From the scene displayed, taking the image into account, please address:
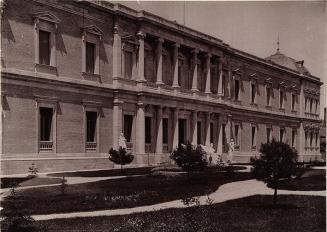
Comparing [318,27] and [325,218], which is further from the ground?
[318,27]

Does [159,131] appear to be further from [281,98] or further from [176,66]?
[281,98]

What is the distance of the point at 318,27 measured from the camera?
1263 centimetres

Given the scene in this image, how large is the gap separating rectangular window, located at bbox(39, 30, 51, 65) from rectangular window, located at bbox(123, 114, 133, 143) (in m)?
7.14

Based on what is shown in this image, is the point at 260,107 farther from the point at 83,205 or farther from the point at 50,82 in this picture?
the point at 83,205

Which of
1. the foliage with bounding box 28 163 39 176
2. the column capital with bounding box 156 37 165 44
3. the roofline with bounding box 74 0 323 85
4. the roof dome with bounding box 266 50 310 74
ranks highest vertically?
the roof dome with bounding box 266 50 310 74

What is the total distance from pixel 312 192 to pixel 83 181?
929 centimetres

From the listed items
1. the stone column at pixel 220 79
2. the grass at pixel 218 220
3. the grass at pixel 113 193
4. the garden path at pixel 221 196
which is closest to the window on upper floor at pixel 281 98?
the stone column at pixel 220 79

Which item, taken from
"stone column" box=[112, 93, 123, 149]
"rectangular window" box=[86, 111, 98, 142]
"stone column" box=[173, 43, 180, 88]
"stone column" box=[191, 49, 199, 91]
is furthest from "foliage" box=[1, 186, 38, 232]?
"stone column" box=[191, 49, 199, 91]

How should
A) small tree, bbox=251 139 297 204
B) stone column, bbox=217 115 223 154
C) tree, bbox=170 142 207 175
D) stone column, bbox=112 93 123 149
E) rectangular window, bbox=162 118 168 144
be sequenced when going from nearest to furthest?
small tree, bbox=251 139 297 204
tree, bbox=170 142 207 175
stone column, bbox=112 93 123 149
rectangular window, bbox=162 118 168 144
stone column, bbox=217 115 223 154

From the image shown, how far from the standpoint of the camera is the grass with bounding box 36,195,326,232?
10055 mm

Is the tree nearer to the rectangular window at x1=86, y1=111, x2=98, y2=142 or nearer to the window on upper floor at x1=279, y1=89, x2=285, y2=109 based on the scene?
the rectangular window at x1=86, y1=111, x2=98, y2=142

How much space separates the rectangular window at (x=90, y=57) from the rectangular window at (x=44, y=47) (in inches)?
123

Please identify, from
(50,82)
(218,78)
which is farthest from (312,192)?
(218,78)

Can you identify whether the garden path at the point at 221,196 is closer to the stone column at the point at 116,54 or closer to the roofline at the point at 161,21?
the stone column at the point at 116,54
